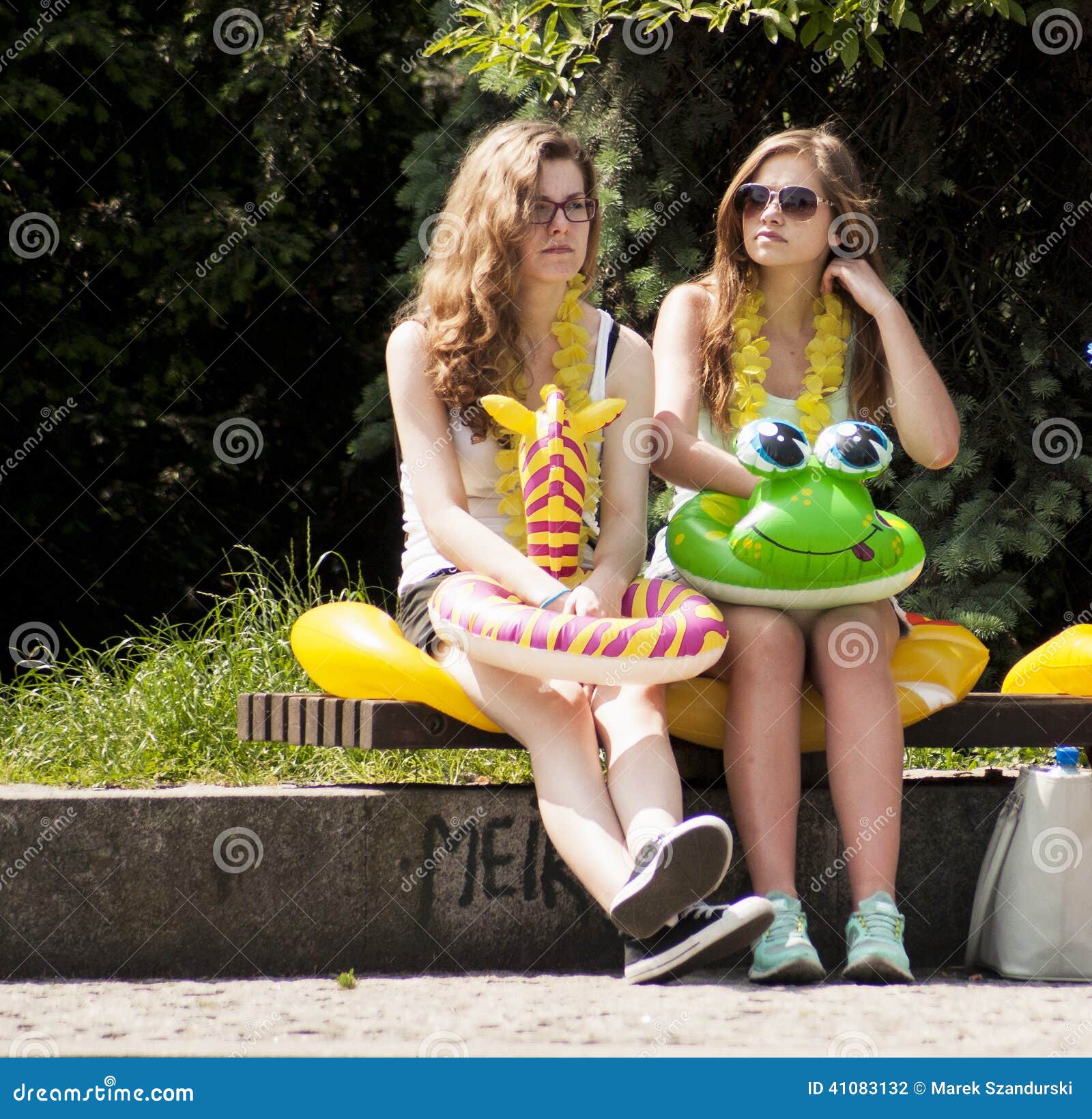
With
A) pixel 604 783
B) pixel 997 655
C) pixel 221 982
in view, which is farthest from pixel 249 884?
pixel 997 655

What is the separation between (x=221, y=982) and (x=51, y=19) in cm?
376

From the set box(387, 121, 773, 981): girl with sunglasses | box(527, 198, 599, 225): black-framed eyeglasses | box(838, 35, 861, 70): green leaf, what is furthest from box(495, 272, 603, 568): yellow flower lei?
box(838, 35, 861, 70): green leaf

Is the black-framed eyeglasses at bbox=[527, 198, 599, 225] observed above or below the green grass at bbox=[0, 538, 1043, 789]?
above

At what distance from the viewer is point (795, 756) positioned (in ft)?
9.26

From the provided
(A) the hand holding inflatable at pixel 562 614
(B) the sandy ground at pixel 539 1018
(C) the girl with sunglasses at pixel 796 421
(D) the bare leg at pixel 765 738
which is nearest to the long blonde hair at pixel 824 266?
(C) the girl with sunglasses at pixel 796 421

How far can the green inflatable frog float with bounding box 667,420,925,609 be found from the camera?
9.30 ft

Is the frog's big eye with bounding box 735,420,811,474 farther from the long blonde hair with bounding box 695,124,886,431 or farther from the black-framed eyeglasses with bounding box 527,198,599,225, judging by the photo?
the black-framed eyeglasses with bounding box 527,198,599,225

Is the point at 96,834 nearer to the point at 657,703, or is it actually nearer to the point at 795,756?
the point at 657,703

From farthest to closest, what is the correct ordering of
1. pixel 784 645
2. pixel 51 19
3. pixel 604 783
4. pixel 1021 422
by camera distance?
pixel 51 19
pixel 1021 422
pixel 784 645
pixel 604 783

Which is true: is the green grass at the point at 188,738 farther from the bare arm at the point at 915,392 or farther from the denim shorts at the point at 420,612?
the bare arm at the point at 915,392

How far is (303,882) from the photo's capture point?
3.00 metres

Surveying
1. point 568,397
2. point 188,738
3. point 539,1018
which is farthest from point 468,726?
point 188,738

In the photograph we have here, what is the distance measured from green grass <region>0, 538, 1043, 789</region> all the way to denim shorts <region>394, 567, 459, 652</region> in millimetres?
473

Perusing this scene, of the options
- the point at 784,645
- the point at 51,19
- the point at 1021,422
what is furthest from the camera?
the point at 51,19
